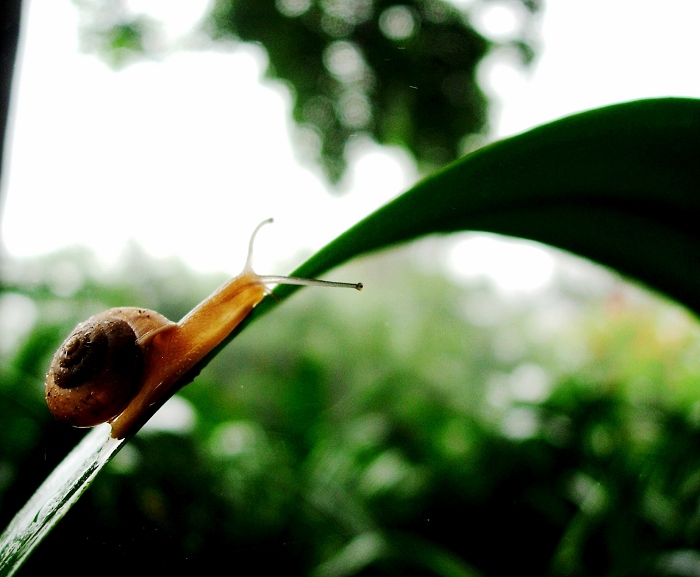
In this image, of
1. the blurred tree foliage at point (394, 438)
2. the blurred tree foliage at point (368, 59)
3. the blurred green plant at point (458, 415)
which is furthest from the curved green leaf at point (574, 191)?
the blurred tree foliage at point (368, 59)

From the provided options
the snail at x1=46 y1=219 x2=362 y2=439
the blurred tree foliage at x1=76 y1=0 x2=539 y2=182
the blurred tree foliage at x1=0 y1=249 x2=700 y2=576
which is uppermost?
the blurred tree foliage at x1=76 y1=0 x2=539 y2=182

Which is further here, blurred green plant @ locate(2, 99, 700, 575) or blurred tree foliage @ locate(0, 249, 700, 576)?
blurred tree foliage @ locate(0, 249, 700, 576)

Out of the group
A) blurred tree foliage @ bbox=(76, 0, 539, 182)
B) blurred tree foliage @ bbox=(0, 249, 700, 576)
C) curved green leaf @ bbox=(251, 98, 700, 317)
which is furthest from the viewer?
blurred tree foliage @ bbox=(76, 0, 539, 182)

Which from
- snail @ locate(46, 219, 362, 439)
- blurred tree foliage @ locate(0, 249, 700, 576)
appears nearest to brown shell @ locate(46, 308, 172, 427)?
snail @ locate(46, 219, 362, 439)

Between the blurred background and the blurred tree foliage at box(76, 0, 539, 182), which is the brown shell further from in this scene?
the blurred tree foliage at box(76, 0, 539, 182)

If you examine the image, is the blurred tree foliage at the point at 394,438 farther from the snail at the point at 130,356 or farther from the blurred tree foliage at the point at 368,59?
the blurred tree foliage at the point at 368,59

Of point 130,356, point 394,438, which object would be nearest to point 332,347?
point 394,438
